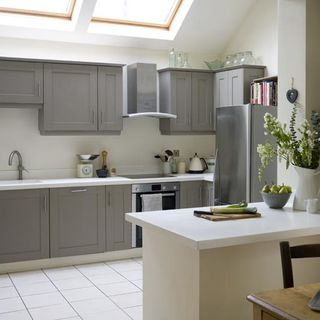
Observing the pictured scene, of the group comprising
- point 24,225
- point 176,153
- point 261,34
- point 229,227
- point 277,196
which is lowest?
point 24,225

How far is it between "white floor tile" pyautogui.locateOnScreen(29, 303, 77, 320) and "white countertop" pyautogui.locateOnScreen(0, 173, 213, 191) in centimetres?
145

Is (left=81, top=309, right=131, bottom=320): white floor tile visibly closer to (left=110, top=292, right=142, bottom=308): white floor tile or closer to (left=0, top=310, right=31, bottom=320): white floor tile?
(left=110, top=292, right=142, bottom=308): white floor tile

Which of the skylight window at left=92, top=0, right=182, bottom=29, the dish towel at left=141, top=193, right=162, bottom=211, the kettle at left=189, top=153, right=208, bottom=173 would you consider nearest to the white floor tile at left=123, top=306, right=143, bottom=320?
the dish towel at left=141, top=193, right=162, bottom=211

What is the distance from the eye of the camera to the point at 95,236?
555 cm

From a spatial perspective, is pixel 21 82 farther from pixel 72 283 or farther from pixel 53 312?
pixel 53 312

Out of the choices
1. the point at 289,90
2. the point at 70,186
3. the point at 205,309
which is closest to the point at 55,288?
the point at 70,186

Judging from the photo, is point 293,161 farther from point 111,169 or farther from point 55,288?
point 111,169

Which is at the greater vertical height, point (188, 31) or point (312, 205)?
point (188, 31)

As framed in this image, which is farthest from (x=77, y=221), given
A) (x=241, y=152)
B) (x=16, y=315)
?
(x=241, y=152)

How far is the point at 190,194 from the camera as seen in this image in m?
6.04

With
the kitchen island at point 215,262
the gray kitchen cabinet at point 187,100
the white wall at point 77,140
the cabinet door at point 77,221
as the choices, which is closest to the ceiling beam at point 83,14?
the white wall at point 77,140

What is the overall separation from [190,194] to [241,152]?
1.21 meters

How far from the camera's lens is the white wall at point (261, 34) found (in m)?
5.96

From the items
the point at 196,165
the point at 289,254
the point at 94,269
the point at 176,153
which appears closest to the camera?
the point at 289,254
